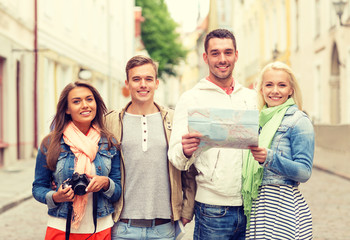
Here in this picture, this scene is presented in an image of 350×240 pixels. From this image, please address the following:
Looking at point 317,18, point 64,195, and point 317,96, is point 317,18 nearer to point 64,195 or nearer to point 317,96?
point 317,96

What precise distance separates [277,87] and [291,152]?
0.39m

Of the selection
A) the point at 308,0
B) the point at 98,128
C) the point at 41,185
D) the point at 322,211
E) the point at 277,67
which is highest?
the point at 308,0

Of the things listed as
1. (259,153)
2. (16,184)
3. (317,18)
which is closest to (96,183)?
(259,153)

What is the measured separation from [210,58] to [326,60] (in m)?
18.3

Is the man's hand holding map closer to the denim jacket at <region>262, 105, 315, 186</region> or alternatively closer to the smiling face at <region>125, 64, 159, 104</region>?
the denim jacket at <region>262, 105, 315, 186</region>

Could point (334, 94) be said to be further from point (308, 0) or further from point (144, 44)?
point (144, 44)

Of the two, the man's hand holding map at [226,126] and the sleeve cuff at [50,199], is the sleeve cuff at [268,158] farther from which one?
the sleeve cuff at [50,199]

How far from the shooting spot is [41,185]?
10.2 ft

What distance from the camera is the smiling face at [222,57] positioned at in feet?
10.7

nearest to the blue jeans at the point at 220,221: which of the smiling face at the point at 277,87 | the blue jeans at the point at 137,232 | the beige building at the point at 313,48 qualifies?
the blue jeans at the point at 137,232

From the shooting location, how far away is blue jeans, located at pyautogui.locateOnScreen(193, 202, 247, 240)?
3.18 m

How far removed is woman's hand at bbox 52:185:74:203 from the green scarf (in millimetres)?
956

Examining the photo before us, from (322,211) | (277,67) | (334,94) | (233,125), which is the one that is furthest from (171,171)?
(334,94)

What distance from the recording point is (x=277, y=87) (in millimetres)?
3133
